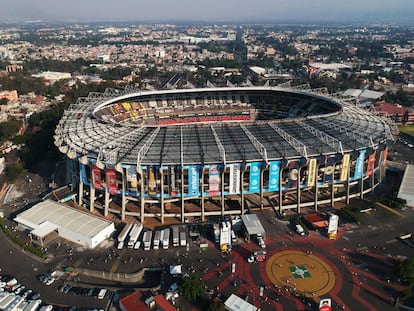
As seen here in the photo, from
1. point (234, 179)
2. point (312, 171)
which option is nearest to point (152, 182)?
point (234, 179)

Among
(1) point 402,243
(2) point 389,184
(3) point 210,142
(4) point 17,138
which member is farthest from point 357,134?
(4) point 17,138

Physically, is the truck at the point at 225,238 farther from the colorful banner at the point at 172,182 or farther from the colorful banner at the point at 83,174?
the colorful banner at the point at 83,174

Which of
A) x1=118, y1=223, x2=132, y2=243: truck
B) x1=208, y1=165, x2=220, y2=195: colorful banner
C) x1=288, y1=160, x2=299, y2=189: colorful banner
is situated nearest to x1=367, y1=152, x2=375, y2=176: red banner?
x1=288, y1=160, x2=299, y2=189: colorful banner

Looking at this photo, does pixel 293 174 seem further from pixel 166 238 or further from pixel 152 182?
pixel 166 238

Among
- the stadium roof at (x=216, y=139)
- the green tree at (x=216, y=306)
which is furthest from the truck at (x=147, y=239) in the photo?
the green tree at (x=216, y=306)

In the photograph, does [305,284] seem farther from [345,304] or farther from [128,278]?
[128,278]

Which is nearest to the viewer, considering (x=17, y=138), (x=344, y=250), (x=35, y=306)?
(x=35, y=306)

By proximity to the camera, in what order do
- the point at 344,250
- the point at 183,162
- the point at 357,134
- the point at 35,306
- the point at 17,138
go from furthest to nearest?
the point at 17,138
the point at 357,134
the point at 183,162
the point at 344,250
the point at 35,306
